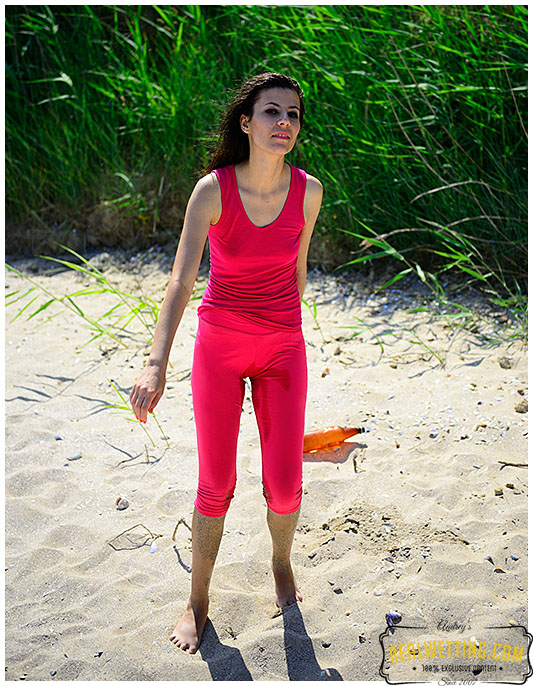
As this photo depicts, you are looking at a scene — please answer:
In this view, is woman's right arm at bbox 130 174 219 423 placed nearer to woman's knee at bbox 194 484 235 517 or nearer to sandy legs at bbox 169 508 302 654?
woman's knee at bbox 194 484 235 517

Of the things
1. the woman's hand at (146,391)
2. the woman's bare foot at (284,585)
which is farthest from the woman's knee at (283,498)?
the woman's hand at (146,391)

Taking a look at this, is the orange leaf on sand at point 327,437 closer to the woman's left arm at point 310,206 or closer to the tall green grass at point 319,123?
the tall green grass at point 319,123

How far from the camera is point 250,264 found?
7.29 ft

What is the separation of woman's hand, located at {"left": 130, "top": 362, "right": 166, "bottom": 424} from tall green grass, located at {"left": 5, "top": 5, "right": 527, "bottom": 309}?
2.22 meters

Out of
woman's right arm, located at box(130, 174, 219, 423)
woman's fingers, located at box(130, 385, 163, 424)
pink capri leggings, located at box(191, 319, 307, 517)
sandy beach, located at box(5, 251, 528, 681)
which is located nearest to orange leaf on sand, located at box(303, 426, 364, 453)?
sandy beach, located at box(5, 251, 528, 681)

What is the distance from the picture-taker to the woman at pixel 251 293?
86.0 inches

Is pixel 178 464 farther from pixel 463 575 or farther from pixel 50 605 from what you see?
pixel 463 575

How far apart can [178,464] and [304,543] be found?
2.50ft

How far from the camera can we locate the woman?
2.19m

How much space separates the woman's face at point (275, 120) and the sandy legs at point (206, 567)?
1.14m

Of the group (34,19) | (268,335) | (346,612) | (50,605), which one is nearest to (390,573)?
(346,612)

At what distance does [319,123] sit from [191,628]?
Answer: 11.5ft

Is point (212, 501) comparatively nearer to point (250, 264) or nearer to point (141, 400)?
point (141, 400)

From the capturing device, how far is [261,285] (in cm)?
225
